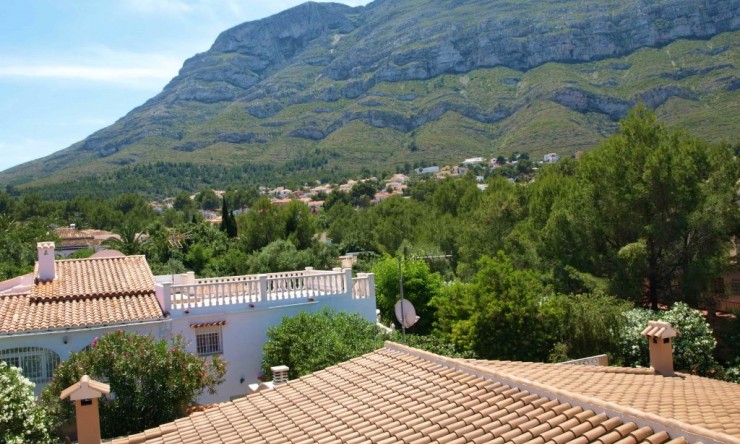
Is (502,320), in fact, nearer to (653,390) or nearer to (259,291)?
(259,291)

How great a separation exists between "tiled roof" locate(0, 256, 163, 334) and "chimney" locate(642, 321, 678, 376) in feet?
32.3

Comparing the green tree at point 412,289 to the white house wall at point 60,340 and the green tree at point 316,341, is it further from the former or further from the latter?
the white house wall at point 60,340

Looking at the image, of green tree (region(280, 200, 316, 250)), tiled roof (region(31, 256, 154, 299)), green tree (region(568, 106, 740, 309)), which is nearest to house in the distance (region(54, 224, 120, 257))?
green tree (region(280, 200, 316, 250))

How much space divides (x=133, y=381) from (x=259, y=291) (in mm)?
5309

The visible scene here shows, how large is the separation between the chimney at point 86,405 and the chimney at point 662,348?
8610 millimetres

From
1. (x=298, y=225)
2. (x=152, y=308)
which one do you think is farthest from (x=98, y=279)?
(x=298, y=225)

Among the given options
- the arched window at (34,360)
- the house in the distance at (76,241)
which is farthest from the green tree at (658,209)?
the house in the distance at (76,241)

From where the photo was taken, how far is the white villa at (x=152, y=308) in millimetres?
13719

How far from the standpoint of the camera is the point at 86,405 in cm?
834

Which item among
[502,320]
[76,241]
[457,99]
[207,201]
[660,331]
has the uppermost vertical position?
[457,99]

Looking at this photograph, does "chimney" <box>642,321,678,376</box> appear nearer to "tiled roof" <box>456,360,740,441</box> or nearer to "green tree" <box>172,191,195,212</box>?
"tiled roof" <box>456,360,740,441</box>

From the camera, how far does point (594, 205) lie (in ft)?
73.6

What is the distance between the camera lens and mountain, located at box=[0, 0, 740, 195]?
104 meters

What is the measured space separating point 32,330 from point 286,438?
8253 millimetres
